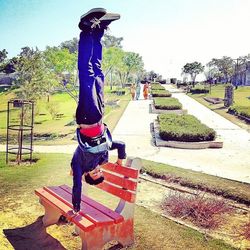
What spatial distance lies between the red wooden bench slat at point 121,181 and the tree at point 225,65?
2222 inches

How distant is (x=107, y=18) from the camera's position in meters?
3.08

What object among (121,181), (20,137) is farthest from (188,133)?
(121,181)

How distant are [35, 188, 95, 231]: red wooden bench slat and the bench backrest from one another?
0.54 metres

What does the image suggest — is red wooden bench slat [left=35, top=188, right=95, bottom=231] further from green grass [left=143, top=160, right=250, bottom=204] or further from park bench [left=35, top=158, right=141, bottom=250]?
green grass [left=143, top=160, right=250, bottom=204]

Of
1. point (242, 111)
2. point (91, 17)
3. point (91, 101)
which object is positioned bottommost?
point (242, 111)

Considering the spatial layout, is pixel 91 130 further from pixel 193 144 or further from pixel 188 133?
pixel 188 133

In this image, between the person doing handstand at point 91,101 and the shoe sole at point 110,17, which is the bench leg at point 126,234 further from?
the shoe sole at point 110,17

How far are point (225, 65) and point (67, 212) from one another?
2490 inches

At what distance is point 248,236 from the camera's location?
4.16m

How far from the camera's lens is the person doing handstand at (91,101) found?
306 centimetres

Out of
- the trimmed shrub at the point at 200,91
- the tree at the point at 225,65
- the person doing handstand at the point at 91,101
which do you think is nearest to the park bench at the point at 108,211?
the person doing handstand at the point at 91,101

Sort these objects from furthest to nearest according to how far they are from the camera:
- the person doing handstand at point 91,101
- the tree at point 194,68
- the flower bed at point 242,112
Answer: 1. the tree at point 194,68
2. the flower bed at point 242,112
3. the person doing handstand at point 91,101

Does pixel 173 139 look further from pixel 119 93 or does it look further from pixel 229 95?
pixel 119 93

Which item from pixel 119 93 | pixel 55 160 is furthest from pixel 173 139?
pixel 119 93
